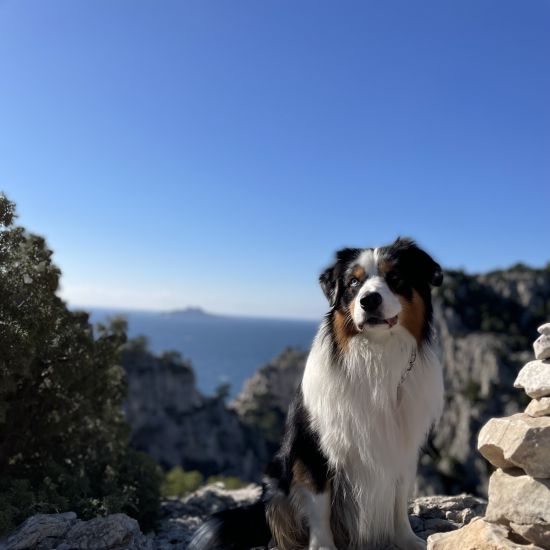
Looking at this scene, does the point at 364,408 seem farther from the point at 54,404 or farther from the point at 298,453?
the point at 54,404

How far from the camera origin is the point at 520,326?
69.9 meters

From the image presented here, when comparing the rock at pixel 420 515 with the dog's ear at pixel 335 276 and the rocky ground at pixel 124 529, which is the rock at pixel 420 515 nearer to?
the rocky ground at pixel 124 529

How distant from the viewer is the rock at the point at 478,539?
3.59m

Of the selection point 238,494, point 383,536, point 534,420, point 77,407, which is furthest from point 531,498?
point 238,494

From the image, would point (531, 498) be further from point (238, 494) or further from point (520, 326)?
point (520, 326)

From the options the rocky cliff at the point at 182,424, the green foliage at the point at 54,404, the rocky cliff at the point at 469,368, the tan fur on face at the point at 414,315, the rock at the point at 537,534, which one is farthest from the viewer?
the rocky cliff at the point at 182,424

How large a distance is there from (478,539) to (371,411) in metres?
1.10

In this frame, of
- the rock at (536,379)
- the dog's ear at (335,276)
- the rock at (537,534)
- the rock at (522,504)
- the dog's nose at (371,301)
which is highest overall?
the dog's ear at (335,276)

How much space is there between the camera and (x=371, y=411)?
4.11 metres

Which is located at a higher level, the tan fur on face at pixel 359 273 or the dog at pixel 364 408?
the tan fur on face at pixel 359 273

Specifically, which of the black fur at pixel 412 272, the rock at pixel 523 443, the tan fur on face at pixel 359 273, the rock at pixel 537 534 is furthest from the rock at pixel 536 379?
the tan fur on face at pixel 359 273

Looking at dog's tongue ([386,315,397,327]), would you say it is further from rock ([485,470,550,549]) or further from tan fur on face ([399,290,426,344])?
rock ([485,470,550,549])

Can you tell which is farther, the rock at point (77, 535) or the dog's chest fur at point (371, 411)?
the rock at point (77, 535)

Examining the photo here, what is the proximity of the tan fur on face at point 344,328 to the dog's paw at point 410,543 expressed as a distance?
6.19 feet
